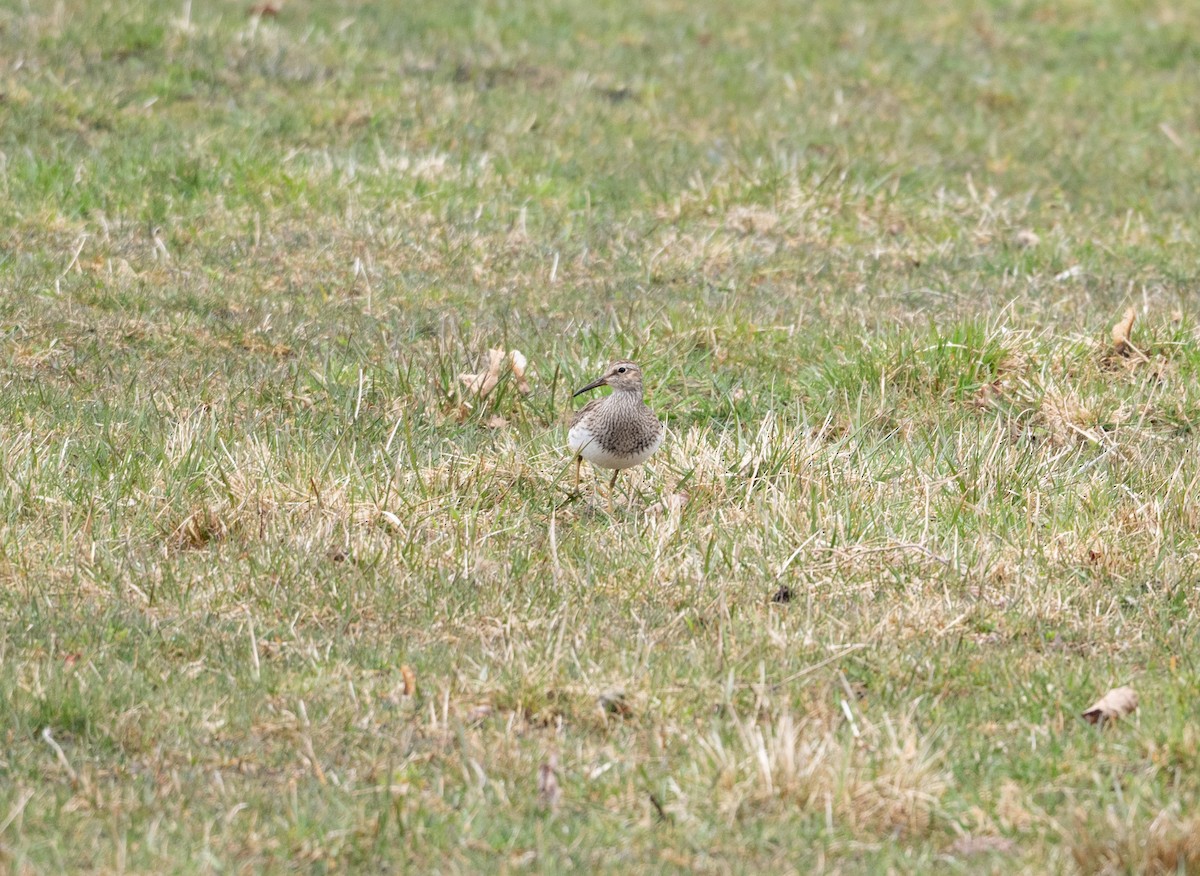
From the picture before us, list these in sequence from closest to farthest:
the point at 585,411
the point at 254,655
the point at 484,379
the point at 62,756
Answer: the point at 62,756
the point at 254,655
the point at 585,411
the point at 484,379

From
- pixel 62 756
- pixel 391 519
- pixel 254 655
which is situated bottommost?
pixel 391 519

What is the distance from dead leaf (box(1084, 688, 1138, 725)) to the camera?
16.0 ft

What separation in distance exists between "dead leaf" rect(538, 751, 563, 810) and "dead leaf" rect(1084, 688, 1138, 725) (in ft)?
5.21

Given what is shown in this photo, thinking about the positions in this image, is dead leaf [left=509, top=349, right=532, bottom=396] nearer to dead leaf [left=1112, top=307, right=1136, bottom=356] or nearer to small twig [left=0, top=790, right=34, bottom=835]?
dead leaf [left=1112, top=307, right=1136, bottom=356]

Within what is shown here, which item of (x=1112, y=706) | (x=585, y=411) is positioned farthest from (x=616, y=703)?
(x=585, y=411)

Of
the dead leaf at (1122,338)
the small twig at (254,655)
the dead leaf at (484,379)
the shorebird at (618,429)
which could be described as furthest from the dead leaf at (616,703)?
the dead leaf at (1122,338)

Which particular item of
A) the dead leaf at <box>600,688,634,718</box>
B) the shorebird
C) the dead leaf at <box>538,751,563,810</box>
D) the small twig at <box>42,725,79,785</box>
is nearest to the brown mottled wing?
the shorebird

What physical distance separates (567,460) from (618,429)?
51 cm

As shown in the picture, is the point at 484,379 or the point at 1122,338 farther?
the point at 1122,338

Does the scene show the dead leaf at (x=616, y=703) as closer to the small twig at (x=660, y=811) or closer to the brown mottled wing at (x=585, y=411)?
the small twig at (x=660, y=811)

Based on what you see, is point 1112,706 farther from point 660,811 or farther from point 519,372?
point 519,372

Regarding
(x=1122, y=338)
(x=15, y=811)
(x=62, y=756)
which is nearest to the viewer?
(x=15, y=811)

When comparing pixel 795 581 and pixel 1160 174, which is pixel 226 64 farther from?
pixel 795 581

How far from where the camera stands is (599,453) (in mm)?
6441
